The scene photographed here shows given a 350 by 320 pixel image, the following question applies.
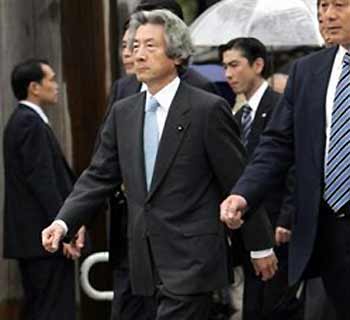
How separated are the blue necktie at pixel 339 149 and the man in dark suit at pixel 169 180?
2.34 feet

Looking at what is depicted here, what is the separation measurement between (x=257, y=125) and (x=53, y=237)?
2607 mm

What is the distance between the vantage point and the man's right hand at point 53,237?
6805mm

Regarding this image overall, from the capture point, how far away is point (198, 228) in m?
6.90

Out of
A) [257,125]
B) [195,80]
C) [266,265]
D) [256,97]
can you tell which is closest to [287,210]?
[257,125]

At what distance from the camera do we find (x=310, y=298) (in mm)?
7320

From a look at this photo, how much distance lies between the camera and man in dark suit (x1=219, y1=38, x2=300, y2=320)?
9086 millimetres

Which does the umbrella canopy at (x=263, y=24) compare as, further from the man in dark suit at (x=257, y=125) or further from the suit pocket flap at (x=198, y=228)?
the suit pocket flap at (x=198, y=228)

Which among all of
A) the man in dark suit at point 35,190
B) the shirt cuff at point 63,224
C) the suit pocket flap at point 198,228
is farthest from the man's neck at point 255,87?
the shirt cuff at point 63,224

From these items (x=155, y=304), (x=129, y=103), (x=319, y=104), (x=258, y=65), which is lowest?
(x=155, y=304)

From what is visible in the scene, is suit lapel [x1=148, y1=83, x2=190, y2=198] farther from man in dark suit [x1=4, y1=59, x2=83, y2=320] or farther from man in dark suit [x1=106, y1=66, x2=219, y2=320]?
man in dark suit [x1=4, y1=59, x2=83, y2=320]

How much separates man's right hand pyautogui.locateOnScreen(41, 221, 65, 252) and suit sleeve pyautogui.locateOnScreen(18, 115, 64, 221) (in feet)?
7.70

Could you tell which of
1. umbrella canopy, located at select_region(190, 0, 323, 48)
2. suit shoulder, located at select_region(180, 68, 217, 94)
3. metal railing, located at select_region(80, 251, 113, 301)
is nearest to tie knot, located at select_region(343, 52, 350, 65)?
suit shoulder, located at select_region(180, 68, 217, 94)

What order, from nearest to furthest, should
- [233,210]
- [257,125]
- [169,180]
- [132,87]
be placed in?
[233,210], [169,180], [132,87], [257,125]

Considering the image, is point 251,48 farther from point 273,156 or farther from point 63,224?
point 273,156
